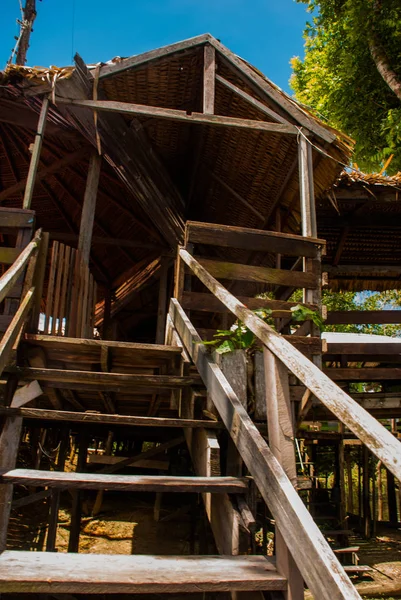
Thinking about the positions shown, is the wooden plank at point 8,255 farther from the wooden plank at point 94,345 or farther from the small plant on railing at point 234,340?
the small plant on railing at point 234,340

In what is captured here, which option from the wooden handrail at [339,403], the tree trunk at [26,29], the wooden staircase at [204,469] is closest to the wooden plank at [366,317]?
the wooden staircase at [204,469]

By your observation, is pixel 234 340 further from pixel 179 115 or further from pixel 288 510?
pixel 179 115

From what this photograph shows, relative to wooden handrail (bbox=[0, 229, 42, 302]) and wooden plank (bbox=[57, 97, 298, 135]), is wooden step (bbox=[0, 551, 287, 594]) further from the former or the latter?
wooden plank (bbox=[57, 97, 298, 135])

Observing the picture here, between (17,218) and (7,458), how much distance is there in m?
2.39

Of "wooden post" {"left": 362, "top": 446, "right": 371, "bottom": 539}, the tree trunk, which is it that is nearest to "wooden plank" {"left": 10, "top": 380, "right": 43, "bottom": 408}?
"wooden post" {"left": 362, "top": 446, "right": 371, "bottom": 539}

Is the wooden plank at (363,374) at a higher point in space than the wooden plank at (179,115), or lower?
lower

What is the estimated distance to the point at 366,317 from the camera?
6738mm

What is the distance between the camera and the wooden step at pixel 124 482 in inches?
87.2

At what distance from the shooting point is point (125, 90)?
6469mm

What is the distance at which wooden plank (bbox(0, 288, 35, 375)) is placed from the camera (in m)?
2.77

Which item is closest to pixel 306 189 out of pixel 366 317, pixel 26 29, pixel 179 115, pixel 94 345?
pixel 179 115

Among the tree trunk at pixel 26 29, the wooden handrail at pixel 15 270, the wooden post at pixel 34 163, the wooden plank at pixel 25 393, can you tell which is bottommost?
the wooden plank at pixel 25 393

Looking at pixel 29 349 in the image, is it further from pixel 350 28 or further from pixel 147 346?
pixel 350 28

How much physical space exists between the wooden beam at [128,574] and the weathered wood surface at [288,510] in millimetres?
235
